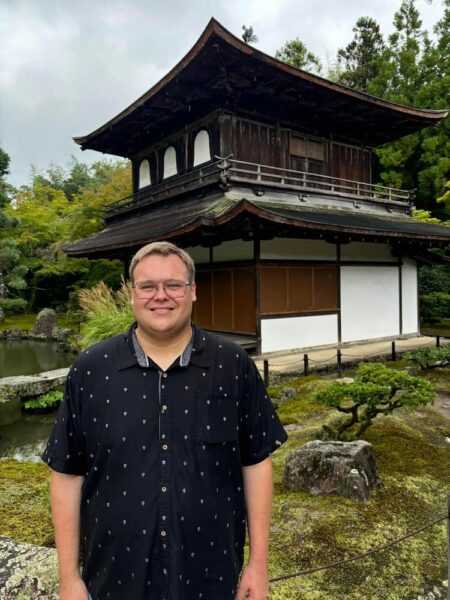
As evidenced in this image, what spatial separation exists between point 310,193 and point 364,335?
155 inches

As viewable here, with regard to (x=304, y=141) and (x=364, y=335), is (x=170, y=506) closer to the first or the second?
(x=364, y=335)

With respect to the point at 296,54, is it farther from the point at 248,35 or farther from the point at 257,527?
the point at 257,527

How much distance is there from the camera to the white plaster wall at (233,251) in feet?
32.4

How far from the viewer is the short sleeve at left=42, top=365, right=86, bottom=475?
Answer: 1505 millimetres

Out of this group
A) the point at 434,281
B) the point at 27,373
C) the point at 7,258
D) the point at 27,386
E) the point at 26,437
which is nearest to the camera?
the point at 26,437

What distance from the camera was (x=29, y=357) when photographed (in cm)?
1524

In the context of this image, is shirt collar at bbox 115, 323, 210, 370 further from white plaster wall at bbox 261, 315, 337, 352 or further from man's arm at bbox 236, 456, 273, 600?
white plaster wall at bbox 261, 315, 337, 352

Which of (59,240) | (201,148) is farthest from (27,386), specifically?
(59,240)

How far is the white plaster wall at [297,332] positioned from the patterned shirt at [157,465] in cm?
800

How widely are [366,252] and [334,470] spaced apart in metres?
9.01

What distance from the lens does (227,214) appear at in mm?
7926

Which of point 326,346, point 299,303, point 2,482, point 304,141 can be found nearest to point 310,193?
point 304,141

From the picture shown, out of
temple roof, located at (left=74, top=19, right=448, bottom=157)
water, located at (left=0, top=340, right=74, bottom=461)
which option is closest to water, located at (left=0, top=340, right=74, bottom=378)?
water, located at (left=0, top=340, right=74, bottom=461)

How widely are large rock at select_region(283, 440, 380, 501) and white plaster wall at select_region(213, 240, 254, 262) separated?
6.57 m
